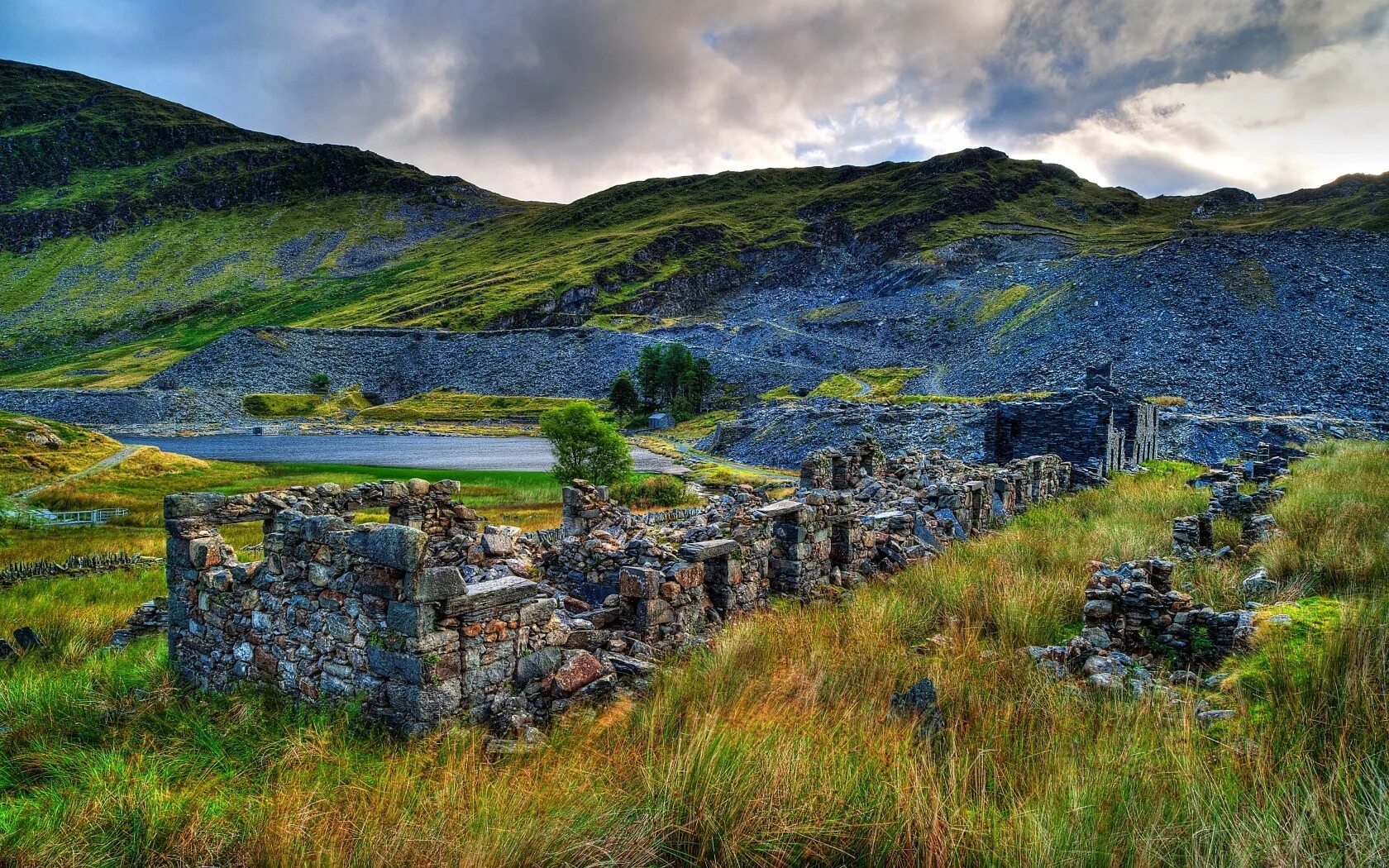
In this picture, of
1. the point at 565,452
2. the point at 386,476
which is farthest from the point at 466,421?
the point at 565,452

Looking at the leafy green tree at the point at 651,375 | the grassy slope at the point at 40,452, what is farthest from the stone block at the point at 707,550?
the leafy green tree at the point at 651,375

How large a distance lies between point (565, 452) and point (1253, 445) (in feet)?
118

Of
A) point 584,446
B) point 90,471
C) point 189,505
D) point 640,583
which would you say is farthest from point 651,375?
point 640,583

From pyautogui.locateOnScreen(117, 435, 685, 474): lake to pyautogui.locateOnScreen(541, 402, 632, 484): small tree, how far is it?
361 inches

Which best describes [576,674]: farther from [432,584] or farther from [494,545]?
[494,545]

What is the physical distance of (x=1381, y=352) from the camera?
1874 inches

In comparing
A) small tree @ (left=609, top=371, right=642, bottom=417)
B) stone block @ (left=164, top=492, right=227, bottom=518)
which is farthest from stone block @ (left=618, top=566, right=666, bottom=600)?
small tree @ (left=609, top=371, right=642, bottom=417)

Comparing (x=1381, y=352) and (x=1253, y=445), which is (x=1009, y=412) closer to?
(x=1253, y=445)

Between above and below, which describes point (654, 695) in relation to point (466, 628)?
below

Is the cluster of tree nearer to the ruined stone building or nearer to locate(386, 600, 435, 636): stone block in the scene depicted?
the ruined stone building

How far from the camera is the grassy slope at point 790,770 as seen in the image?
3518mm

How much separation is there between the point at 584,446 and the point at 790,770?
116 feet

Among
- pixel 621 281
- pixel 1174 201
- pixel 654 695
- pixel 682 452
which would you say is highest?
pixel 1174 201

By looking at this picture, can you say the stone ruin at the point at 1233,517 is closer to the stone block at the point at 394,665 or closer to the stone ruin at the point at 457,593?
the stone ruin at the point at 457,593
